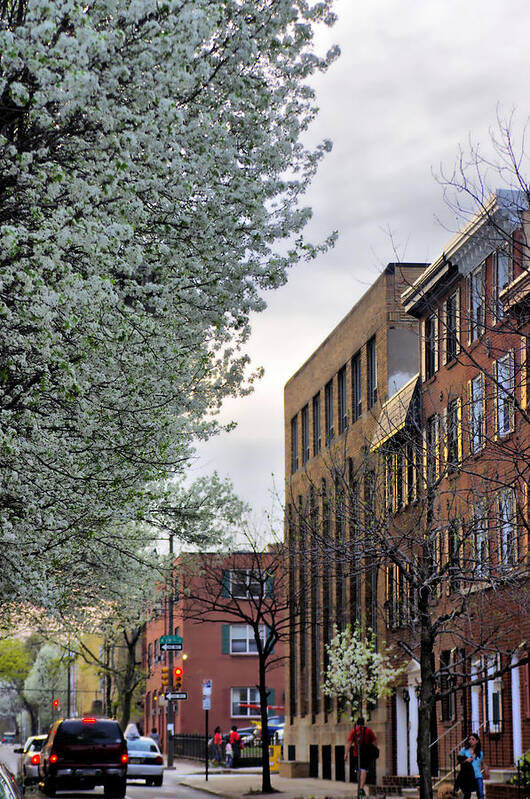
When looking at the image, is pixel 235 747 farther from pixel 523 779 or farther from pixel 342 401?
pixel 523 779

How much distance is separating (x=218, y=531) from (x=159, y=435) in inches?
483

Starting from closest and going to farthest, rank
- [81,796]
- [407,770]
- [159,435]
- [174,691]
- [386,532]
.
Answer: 1. [159,435]
2. [386,532]
3. [81,796]
4. [407,770]
5. [174,691]

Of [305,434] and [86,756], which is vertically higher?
[305,434]

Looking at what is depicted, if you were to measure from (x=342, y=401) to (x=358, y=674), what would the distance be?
39.0 ft

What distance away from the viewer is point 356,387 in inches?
1599

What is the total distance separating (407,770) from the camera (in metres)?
33.6

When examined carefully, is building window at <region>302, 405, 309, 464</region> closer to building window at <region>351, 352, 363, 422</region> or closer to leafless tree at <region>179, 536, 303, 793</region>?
leafless tree at <region>179, 536, 303, 793</region>

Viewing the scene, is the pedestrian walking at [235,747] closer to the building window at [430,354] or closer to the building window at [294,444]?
the building window at [294,444]

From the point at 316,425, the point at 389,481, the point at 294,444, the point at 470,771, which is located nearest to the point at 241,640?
the point at 294,444

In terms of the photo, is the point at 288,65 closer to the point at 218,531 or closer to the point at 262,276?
the point at 262,276

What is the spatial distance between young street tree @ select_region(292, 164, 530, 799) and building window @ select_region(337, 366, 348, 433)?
8.06ft

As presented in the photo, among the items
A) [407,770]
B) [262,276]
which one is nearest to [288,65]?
[262,276]

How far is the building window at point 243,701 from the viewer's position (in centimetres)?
6538

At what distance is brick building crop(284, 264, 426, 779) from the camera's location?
120ft
